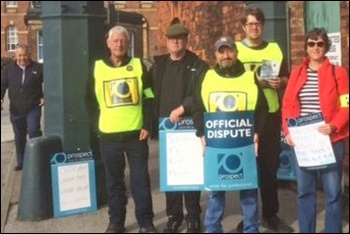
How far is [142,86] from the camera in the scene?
5.33m

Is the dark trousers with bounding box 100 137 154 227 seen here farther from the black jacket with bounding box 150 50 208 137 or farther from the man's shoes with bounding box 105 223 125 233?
the black jacket with bounding box 150 50 208 137

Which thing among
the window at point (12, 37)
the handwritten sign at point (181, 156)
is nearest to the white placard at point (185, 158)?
the handwritten sign at point (181, 156)

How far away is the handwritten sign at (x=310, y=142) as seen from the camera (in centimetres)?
475

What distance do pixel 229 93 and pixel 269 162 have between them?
2.71ft

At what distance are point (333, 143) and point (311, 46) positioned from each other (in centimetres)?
70

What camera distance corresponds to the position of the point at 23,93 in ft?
24.0

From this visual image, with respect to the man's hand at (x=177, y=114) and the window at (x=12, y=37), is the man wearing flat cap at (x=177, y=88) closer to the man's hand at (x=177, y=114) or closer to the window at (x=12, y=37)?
the man's hand at (x=177, y=114)

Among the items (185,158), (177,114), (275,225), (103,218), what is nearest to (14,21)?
(177,114)

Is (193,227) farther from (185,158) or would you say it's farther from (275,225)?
(275,225)

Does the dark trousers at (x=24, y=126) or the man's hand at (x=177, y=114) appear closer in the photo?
the man's hand at (x=177, y=114)

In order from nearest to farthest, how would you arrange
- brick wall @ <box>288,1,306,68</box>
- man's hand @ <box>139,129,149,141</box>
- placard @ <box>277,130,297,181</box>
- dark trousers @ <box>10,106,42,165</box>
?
man's hand @ <box>139,129,149,141</box> < brick wall @ <box>288,1,306,68</box> < placard @ <box>277,130,297,181</box> < dark trousers @ <box>10,106,42,165</box>

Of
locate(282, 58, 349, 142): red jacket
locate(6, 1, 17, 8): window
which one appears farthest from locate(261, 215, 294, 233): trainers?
locate(6, 1, 17, 8): window

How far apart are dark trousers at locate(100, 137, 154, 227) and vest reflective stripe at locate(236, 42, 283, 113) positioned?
3.36 ft

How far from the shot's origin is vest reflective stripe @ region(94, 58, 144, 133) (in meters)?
5.26
